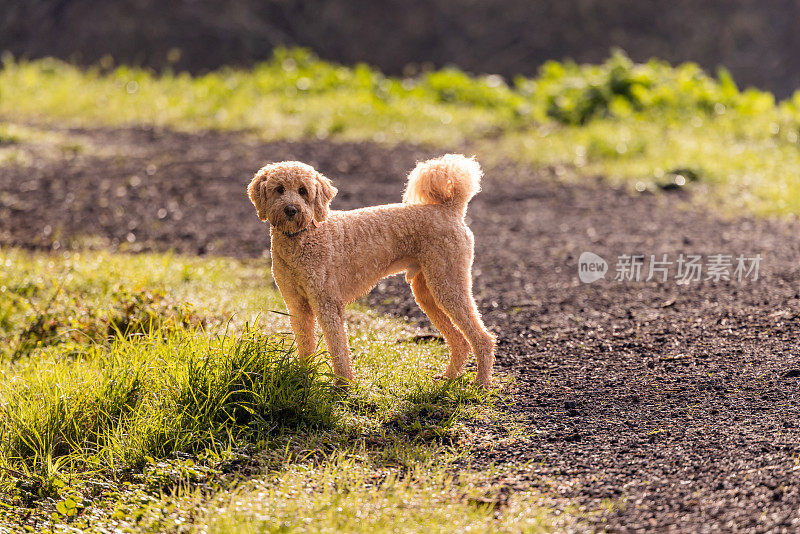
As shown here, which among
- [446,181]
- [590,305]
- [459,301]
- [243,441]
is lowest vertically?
[243,441]

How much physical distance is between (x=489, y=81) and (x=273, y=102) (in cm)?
363

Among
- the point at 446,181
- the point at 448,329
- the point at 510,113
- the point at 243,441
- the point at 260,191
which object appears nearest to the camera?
the point at 243,441

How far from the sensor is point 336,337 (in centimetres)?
426

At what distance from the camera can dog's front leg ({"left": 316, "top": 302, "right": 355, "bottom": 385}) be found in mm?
4227

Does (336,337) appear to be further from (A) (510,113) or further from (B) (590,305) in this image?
(A) (510,113)

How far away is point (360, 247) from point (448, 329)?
2.35 ft

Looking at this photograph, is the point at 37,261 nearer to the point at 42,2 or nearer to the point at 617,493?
the point at 617,493

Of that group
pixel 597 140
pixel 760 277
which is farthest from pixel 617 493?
pixel 597 140

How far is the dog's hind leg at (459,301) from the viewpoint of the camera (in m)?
4.40

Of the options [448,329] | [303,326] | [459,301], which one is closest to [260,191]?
[303,326]

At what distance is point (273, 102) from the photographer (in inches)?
543

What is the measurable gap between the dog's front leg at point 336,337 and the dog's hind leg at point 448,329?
1.75ft

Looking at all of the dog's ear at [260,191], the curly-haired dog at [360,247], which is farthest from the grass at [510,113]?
the dog's ear at [260,191]

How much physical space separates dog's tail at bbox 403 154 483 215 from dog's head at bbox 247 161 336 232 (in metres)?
0.52
